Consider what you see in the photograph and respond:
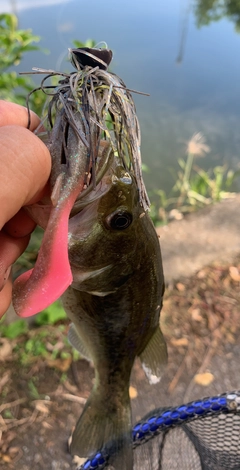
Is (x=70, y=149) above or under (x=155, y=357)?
above

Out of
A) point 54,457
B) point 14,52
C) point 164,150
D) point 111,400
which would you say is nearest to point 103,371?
point 111,400

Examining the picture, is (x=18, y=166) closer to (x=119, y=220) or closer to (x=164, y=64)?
(x=119, y=220)

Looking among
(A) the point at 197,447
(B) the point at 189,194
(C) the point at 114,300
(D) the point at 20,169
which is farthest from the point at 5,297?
(B) the point at 189,194

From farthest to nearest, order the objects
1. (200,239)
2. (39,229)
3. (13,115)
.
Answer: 1. (200,239)
2. (39,229)
3. (13,115)

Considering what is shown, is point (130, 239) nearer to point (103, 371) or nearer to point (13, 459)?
point (103, 371)

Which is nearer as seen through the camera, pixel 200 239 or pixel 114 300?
pixel 114 300

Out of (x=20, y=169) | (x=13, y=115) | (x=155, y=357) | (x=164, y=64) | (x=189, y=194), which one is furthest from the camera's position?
(x=164, y=64)

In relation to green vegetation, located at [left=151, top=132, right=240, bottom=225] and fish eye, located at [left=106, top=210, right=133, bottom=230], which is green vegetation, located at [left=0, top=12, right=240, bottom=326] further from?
fish eye, located at [left=106, top=210, right=133, bottom=230]
